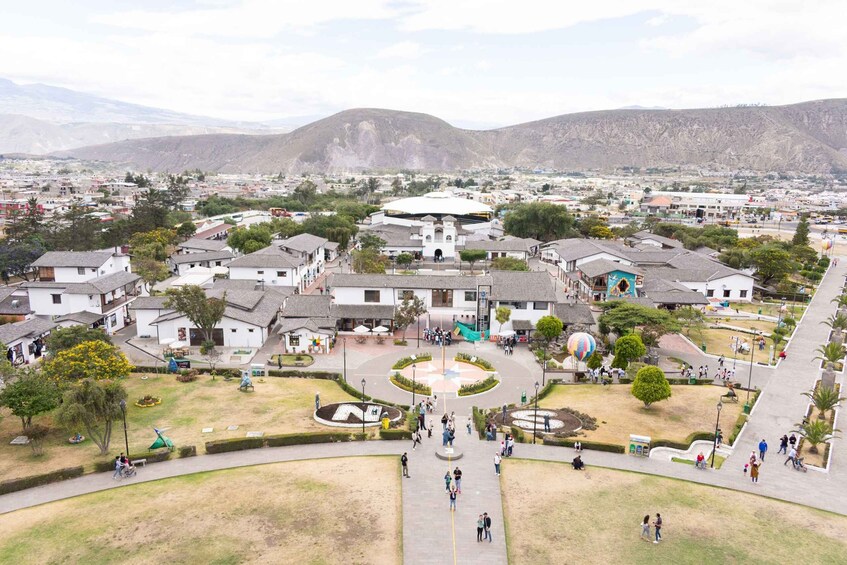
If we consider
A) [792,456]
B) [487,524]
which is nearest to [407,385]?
[487,524]

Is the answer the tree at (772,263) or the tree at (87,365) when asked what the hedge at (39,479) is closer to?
the tree at (87,365)

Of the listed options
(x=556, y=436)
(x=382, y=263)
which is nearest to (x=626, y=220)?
(x=382, y=263)

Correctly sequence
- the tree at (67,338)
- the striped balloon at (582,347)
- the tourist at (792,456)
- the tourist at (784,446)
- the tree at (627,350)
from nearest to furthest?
the tourist at (792,456) < the tourist at (784,446) < the tree at (67,338) < the tree at (627,350) < the striped balloon at (582,347)

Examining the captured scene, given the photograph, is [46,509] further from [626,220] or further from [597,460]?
[626,220]

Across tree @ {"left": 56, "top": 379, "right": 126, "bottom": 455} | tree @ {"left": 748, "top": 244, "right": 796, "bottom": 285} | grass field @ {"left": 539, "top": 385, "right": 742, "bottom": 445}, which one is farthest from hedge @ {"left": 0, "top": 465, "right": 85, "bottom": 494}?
tree @ {"left": 748, "top": 244, "right": 796, "bottom": 285}

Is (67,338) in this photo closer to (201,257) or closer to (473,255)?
(201,257)

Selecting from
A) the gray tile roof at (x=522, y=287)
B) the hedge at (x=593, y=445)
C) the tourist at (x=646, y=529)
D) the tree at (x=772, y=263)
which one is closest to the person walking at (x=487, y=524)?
the tourist at (x=646, y=529)
